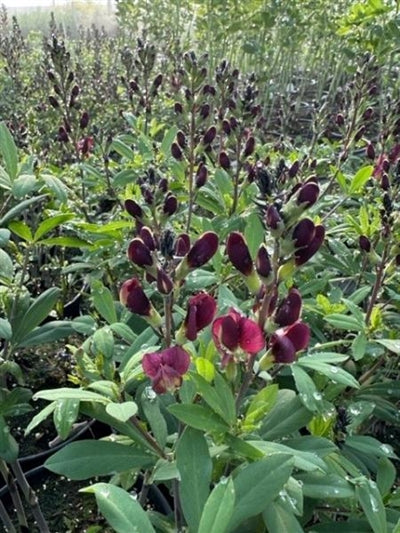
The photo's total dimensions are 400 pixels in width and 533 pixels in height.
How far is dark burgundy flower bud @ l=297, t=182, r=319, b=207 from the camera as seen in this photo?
0.95 meters

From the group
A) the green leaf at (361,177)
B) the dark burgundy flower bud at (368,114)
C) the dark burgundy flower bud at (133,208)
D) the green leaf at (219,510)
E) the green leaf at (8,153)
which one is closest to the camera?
the green leaf at (219,510)

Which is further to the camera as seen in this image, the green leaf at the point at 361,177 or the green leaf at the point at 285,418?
the green leaf at the point at 361,177

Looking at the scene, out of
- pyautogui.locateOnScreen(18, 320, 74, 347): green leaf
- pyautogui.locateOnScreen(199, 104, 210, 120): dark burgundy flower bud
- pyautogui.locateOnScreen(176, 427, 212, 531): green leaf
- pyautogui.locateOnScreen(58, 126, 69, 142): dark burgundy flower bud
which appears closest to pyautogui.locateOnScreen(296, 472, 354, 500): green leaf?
pyautogui.locateOnScreen(176, 427, 212, 531): green leaf

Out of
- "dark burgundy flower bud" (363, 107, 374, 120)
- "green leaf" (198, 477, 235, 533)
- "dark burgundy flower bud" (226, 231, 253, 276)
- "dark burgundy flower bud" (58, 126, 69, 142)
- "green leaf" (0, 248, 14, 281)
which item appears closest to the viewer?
"green leaf" (198, 477, 235, 533)

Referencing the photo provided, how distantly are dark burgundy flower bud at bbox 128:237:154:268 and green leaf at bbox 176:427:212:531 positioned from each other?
304 mm

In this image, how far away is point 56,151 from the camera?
3203 millimetres

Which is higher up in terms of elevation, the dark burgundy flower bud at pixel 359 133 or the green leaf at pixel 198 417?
the dark burgundy flower bud at pixel 359 133

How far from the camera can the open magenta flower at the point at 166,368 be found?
3.18 feet

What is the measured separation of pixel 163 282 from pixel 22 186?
2.45 ft

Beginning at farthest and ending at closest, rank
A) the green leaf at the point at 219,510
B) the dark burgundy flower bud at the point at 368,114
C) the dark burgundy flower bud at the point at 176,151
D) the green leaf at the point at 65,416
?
the dark burgundy flower bud at the point at 368,114, the dark burgundy flower bud at the point at 176,151, the green leaf at the point at 65,416, the green leaf at the point at 219,510

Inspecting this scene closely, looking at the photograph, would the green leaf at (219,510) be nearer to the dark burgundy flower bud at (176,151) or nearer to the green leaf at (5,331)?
the green leaf at (5,331)

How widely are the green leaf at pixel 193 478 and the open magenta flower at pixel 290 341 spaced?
19 centimetres

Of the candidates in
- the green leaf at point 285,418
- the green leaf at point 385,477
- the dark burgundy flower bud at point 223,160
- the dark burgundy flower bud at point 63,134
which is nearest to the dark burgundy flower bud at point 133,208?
the green leaf at point 285,418

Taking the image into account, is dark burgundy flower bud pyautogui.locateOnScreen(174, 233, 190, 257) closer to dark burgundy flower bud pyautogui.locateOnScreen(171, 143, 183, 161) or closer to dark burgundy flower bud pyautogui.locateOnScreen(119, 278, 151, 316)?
dark burgundy flower bud pyautogui.locateOnScreen(119, 278, 151, 316)
